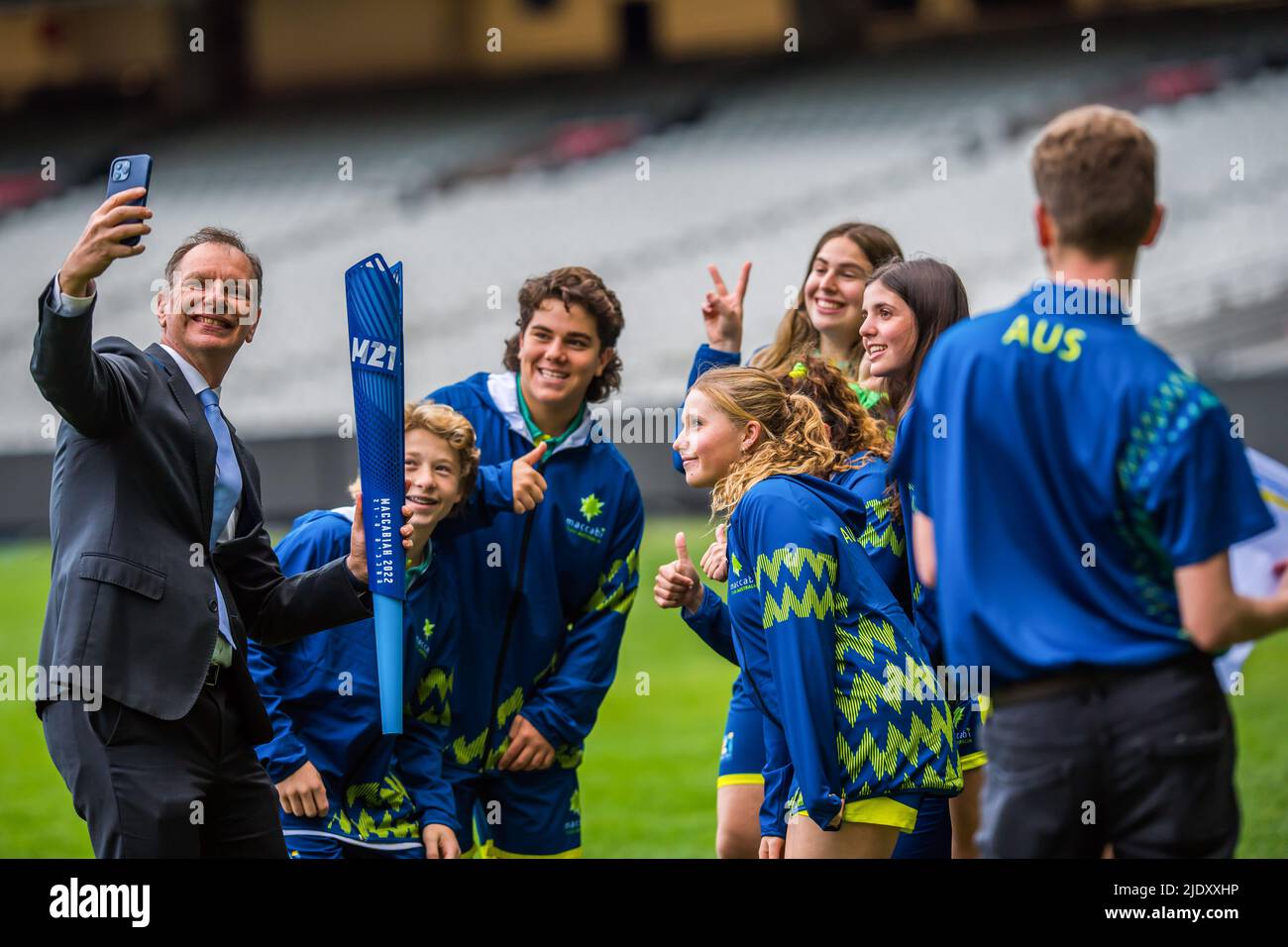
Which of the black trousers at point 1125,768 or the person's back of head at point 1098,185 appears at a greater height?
the person's back of head at point 1098,185

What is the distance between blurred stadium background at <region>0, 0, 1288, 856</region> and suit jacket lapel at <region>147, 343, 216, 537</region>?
36.8 ft

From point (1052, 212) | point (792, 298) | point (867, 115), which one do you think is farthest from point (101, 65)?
point (1052, 212)

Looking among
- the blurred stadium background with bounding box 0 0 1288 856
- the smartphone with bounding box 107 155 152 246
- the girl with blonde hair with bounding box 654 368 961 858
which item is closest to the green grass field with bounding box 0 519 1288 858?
the girl with blonde hair with bounding box 654 368 961 858

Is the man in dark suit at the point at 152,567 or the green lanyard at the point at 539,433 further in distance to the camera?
the green lanyard at the point at 539,433

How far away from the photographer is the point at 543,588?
4.50m

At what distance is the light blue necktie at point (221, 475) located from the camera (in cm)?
352

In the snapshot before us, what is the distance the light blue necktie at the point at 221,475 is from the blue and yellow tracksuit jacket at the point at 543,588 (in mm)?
847

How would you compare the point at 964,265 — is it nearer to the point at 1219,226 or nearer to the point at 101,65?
the point at 1219,226

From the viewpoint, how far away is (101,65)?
25062mm

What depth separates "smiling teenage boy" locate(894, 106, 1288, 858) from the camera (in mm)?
2533

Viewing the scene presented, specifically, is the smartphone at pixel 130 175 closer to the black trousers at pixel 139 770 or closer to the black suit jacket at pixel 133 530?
the black suit jacket at pixel 133 530

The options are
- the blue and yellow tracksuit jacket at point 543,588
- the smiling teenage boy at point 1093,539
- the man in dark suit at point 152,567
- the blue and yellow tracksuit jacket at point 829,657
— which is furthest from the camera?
the blue and yellow tracksuit jacket at point 543,588

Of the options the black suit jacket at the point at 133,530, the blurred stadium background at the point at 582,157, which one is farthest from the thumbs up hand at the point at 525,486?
the blurred stadium background at the point at 582,157

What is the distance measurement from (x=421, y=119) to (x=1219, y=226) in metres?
11.9
